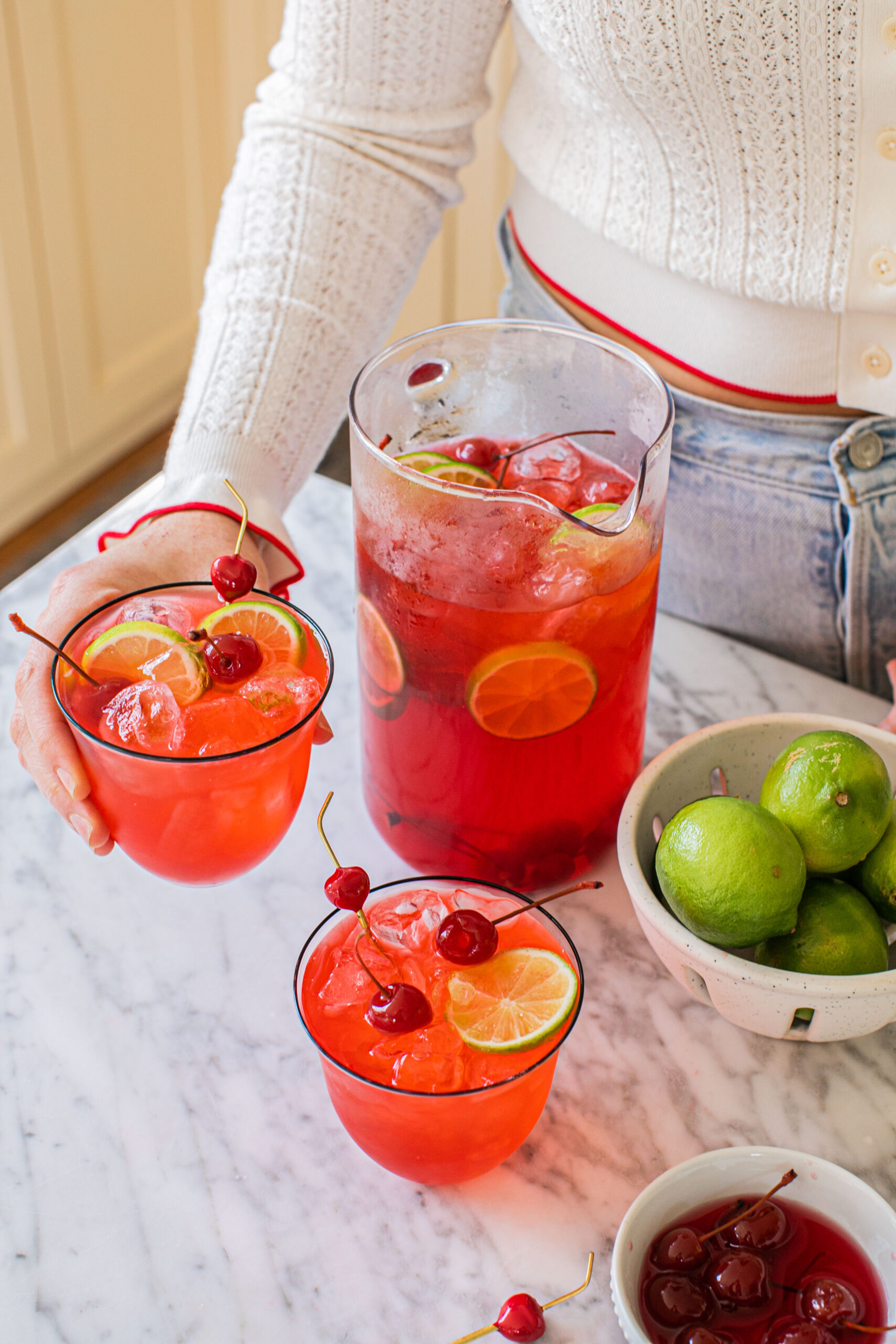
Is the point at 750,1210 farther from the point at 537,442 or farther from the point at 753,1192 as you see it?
the point at 537,442

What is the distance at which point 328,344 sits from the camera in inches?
40.8

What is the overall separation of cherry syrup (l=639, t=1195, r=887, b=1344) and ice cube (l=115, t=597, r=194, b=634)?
44 centimetres

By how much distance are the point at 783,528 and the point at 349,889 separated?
62 centimetres

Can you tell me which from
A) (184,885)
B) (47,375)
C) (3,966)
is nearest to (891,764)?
(184,885)

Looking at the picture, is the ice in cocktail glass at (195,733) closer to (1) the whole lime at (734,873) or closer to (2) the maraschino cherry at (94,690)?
(2) the maraschino cherry at (94,690)

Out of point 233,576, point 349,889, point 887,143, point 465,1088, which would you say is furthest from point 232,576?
point 887,143

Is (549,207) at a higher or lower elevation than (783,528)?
higher

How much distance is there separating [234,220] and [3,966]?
63cm

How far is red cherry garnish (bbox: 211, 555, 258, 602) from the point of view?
2.44 ft

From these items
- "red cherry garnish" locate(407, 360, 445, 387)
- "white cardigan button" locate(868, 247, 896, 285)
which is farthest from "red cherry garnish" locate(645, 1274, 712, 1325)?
"white cardigan button" locate(868, 247, 896, 285)

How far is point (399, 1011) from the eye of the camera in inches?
25.1

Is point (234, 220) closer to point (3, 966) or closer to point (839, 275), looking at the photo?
point (839, 275)

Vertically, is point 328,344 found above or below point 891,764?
above

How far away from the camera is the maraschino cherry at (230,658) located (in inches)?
27.9
